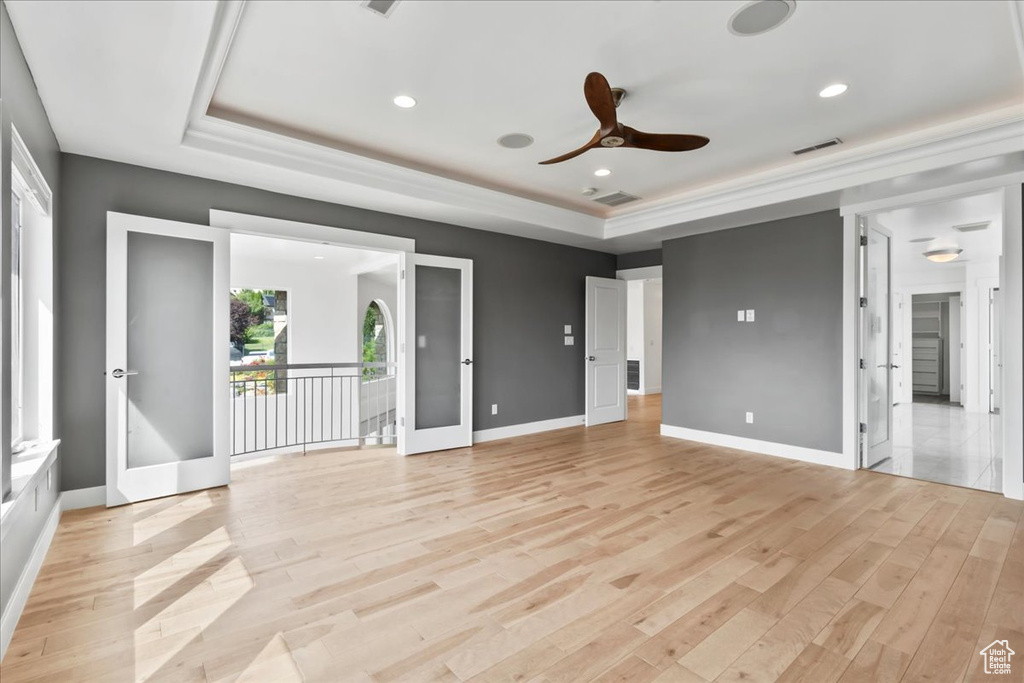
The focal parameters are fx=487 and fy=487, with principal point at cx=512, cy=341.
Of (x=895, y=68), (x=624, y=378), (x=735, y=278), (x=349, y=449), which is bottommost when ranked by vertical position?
(x=349, y=449)

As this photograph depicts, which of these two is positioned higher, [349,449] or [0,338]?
[0,338]

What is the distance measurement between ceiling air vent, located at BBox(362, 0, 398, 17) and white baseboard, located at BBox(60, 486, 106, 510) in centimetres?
385

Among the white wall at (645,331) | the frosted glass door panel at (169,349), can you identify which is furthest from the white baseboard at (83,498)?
the white wall at (645,331)

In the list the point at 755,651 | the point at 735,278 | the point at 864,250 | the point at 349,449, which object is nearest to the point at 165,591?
the point at 755,651

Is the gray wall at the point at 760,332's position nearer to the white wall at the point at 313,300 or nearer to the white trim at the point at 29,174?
the white wall at the point at 313,300

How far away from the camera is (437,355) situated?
218 inches

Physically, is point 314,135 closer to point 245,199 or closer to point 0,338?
point 245,199

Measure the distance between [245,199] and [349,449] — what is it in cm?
282

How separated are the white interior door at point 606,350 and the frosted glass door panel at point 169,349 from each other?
15.0 ft

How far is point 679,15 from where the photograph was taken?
2.40 metres

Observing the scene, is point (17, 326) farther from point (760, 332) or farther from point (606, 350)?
point (760, 332)

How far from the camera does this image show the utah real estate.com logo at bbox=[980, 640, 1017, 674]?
6.07 feet

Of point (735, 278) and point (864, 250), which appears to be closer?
point (864, 250)

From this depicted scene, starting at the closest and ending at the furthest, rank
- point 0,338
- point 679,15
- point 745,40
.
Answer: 1. point 0,338
2. point 679,15
3. point 745,40
